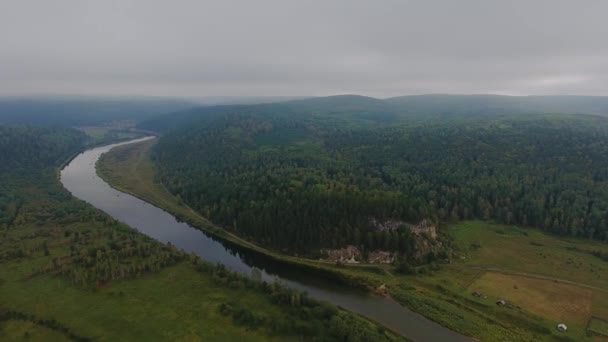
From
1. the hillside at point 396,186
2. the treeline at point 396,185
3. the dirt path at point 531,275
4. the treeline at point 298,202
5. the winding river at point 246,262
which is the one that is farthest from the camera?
the treeline at point 396,185

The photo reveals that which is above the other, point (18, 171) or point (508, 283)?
point (18, 171)

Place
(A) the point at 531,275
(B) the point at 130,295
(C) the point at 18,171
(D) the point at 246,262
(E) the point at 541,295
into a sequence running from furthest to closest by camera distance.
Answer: (C) the point at 18,171
(D) the point at 246,262
(A) the point at 531,275
(E) the point at 541,295
(B) the point at 130,295

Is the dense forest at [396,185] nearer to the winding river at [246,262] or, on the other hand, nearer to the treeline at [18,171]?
the winding river at [246,262]

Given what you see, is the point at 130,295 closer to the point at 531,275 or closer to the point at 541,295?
the point at 541,295

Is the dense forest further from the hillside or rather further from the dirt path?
the dirt path

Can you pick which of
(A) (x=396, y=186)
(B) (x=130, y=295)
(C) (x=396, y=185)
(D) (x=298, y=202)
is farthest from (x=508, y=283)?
(B) (x=130, y=295)

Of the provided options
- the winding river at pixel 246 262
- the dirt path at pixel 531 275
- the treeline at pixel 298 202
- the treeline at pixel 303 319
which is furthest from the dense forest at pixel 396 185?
the treeline at pixel 303 319

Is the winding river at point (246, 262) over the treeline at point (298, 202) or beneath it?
beneath
